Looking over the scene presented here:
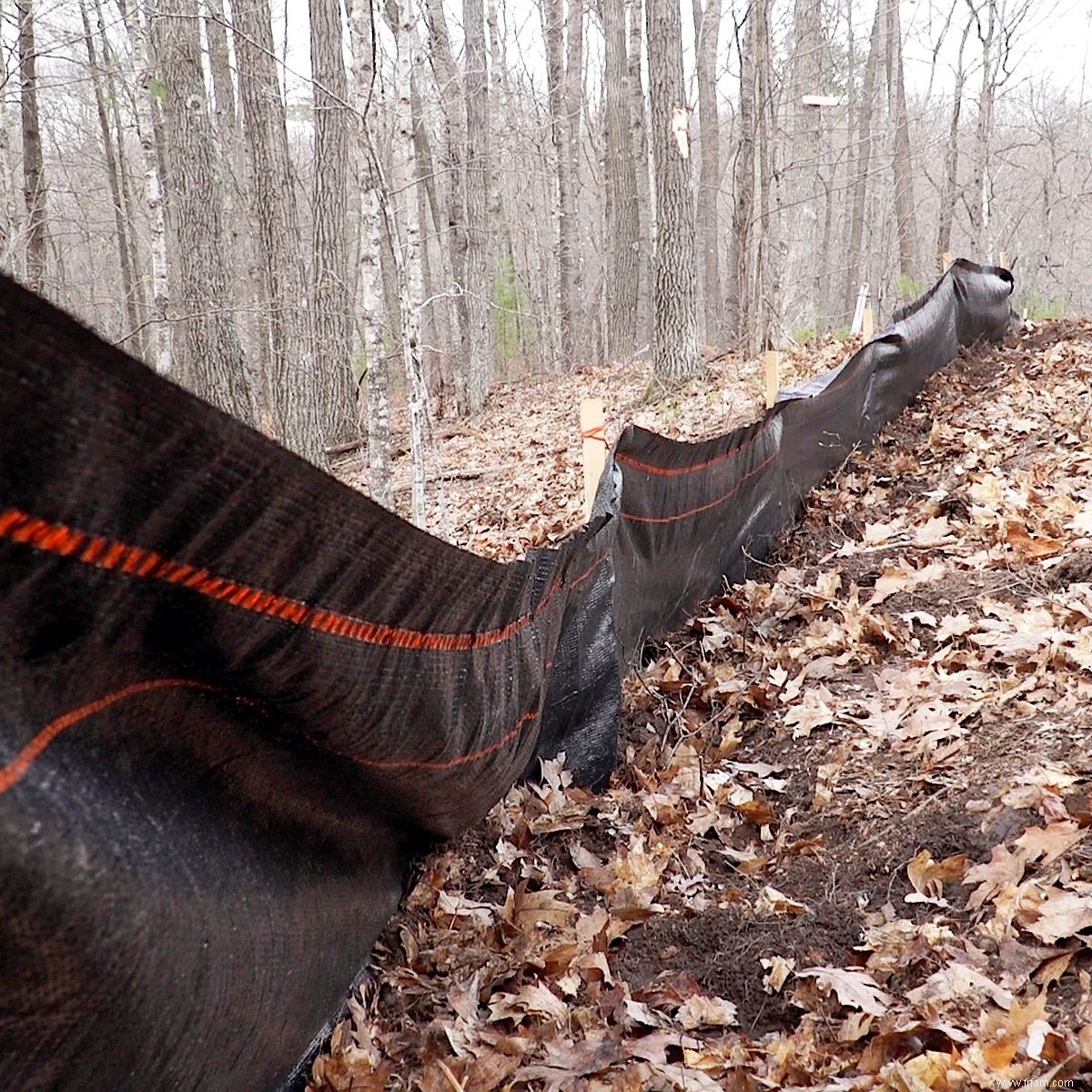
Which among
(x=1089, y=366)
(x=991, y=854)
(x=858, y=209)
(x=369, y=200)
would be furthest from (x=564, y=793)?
(x=858, y=209)

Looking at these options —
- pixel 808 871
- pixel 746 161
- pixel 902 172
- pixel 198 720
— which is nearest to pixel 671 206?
pixel 746 161

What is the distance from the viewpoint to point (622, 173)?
1555 centimetres

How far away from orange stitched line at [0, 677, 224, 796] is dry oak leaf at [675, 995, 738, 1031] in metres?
1.52

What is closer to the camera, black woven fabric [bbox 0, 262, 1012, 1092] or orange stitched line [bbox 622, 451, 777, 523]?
black woven fabric [bbox 0, 262, 1012, 1092]

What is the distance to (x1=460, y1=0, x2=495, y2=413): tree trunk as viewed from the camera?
14297 millimetres

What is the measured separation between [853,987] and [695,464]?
2.72m

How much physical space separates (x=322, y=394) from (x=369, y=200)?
565 centimetres

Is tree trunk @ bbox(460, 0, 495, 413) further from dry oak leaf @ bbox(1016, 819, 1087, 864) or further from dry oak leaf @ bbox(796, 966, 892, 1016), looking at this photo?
dry oak leaf @ bbox(796, 966, 892, 1016)

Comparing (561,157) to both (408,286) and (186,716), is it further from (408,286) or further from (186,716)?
(186,716)

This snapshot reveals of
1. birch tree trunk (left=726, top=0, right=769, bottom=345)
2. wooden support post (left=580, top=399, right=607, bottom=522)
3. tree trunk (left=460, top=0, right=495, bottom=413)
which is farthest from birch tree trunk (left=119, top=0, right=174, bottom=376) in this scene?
birch tree trunk (left=726, top=0, right=769, bottom=345)

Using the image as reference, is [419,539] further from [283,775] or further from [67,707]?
[67,707]

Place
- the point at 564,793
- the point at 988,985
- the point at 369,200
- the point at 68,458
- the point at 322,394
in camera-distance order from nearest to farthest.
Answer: the point at 68,458 < the point at 988,985 < the point at 564,793 < the point at 369,200 < the point at 322,394

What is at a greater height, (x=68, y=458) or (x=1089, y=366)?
(x=68, y=458)

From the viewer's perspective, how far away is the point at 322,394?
11469 mm
